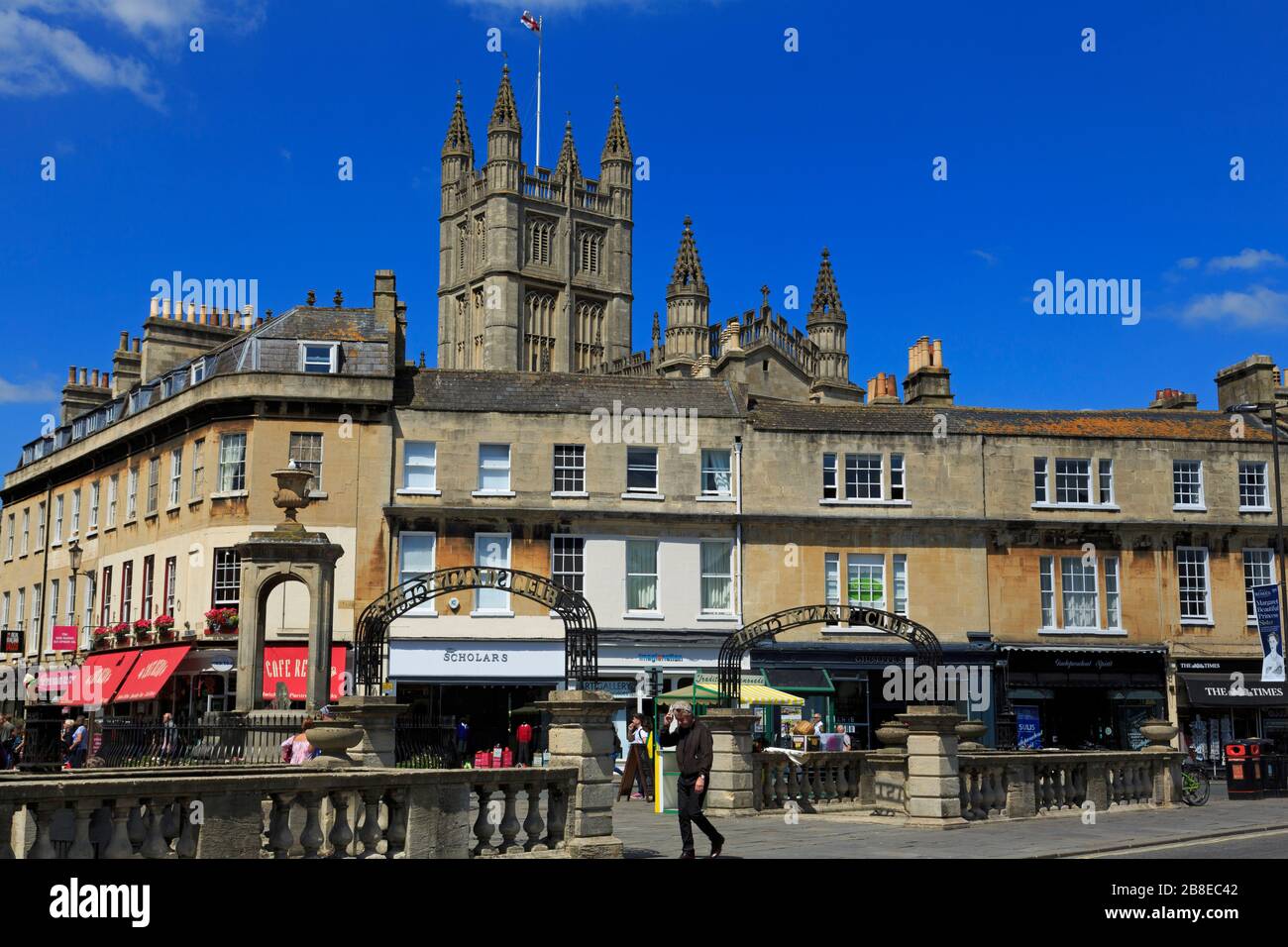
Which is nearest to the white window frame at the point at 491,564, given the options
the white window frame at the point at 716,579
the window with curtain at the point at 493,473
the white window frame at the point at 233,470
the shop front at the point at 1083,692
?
the window with curtain at the point at 493,473

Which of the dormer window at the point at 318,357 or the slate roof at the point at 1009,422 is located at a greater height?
the dormer window at the point at 318,357

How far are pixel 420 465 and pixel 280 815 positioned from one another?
95.7 feet

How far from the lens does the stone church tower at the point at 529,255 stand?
115 m

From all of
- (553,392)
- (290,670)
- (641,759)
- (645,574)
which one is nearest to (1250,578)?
(645,574)

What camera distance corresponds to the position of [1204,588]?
42.1 meters

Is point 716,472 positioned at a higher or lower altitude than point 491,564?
higher

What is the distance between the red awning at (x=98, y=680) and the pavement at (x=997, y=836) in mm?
22126

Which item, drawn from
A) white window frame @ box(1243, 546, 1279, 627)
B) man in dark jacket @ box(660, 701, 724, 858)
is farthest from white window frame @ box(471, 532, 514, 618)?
man in dark jacket @ box(660, 701, 724, 858)

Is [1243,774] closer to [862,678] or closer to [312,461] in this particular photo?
[862,678]

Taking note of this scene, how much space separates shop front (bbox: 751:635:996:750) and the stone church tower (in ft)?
247

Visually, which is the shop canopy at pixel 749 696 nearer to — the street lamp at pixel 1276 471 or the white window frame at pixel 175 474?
the street lamp at pixel 1276 471
